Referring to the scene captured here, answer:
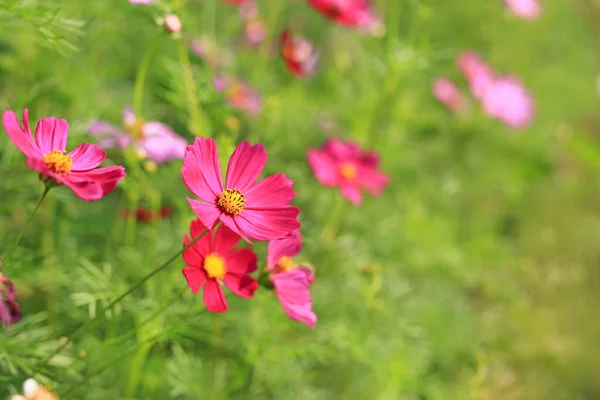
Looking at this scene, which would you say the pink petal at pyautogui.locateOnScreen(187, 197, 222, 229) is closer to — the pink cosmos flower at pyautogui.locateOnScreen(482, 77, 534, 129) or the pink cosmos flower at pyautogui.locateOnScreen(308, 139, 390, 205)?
the pink cosmos flower at pyautogui.locateOnScreen(308, 139, 390, 205)

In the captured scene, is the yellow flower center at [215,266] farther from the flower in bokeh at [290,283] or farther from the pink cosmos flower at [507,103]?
the pink cosmos flower at [507,103]

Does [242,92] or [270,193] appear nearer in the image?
[270,193]

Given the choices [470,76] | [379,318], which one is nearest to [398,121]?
[470,76]

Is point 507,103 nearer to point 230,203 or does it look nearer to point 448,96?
point 448,96

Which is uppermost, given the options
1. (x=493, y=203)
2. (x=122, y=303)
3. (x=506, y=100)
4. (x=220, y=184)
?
(x=220, y=184)

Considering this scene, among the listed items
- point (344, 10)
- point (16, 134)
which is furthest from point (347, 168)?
point (16, 134)

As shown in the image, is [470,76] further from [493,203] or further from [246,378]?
[246,378]

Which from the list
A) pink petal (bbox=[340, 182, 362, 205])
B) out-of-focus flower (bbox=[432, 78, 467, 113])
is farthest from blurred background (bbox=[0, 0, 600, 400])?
pink petal (bbox=[340, 182, 362, 205])
